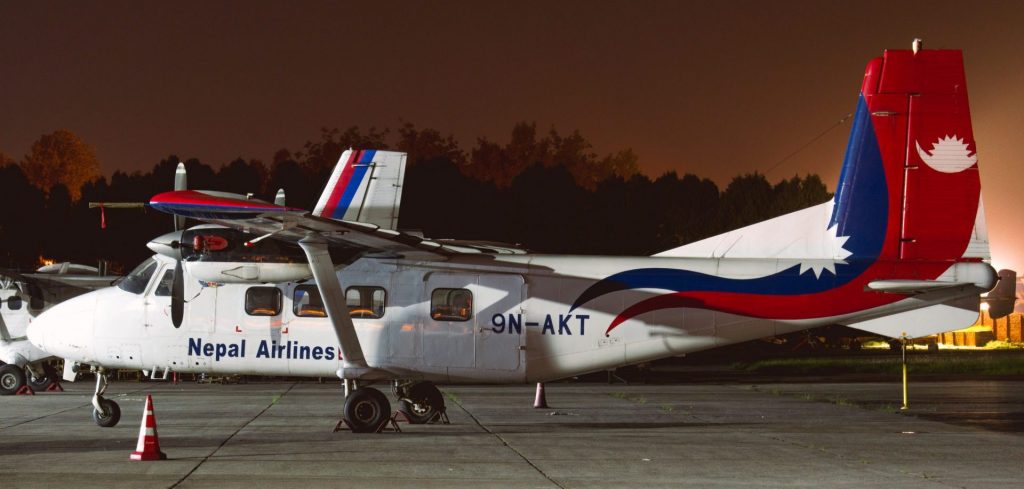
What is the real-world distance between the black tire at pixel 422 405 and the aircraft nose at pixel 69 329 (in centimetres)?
558

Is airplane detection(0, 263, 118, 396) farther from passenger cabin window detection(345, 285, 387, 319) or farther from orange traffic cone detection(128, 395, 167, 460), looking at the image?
orange traffic cone detection(128, 395, 167, 460)

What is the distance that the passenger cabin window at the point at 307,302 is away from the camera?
19000mm

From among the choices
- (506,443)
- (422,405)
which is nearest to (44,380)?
(422,405)

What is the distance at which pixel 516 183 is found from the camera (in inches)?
2307

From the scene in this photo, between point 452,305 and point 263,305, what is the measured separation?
3.26 meters

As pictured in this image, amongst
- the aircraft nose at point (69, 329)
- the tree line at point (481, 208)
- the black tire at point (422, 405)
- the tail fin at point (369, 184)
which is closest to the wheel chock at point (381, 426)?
the black tire at point (422, 405)

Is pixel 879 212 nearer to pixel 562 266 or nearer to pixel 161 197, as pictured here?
pixel 562 266

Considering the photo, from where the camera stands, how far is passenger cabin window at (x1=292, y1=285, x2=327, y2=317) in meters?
19.0

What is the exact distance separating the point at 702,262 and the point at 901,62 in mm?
4423

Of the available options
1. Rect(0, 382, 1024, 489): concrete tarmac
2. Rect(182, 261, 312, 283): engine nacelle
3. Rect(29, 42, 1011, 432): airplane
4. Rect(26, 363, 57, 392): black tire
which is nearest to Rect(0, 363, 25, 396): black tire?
Rect(26, 363, 57, 392): black tire

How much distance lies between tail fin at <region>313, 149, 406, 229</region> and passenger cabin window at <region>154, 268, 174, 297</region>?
1028 cm

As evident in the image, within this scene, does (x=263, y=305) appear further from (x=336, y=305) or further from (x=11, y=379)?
(x=11, y=379)

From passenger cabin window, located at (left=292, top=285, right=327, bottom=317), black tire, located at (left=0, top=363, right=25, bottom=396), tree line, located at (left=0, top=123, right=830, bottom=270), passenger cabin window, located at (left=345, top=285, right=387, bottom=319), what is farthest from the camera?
tree line, located at (left=0, top=123, right=830, bottom=270)

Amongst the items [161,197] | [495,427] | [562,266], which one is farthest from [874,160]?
[161,197]
